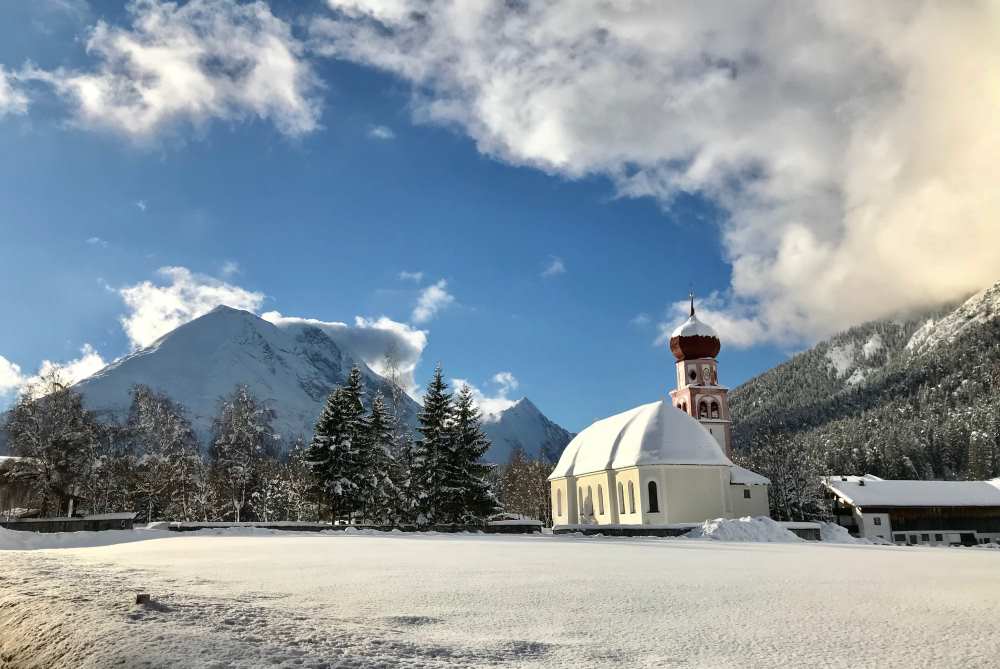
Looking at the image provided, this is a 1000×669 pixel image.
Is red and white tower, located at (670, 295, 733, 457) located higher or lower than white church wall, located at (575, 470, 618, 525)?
higher

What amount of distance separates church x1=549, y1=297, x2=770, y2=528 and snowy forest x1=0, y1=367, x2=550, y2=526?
6858mm

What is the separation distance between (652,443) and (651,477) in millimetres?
2113

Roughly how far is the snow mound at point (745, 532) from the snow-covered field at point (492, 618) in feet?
70.4

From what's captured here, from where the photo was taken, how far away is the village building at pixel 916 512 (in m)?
62.0

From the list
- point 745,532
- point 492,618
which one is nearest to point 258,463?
point 745,532

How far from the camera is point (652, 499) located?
44750 millimetres

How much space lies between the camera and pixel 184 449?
57.1m

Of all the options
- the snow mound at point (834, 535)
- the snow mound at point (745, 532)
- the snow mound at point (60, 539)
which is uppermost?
the snow mound at point (60, 539)

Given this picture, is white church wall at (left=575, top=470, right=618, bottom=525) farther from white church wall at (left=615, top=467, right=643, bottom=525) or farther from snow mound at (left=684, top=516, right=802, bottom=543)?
snow mound at (left=684, top=516, right=802, bottom=543)

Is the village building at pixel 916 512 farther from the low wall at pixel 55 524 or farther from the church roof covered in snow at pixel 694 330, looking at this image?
the low wall at pixel 55 524

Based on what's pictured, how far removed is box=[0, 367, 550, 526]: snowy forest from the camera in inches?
1766

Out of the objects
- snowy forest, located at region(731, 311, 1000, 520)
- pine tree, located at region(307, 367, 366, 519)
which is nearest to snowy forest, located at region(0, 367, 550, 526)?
pine tree, located at region(307, 367, 366, 519)

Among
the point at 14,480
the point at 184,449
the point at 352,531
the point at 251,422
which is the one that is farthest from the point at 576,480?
the point at 14,480

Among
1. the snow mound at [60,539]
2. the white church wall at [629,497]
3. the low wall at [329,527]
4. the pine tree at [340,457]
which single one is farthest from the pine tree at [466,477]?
the snow mound at [60,539]
